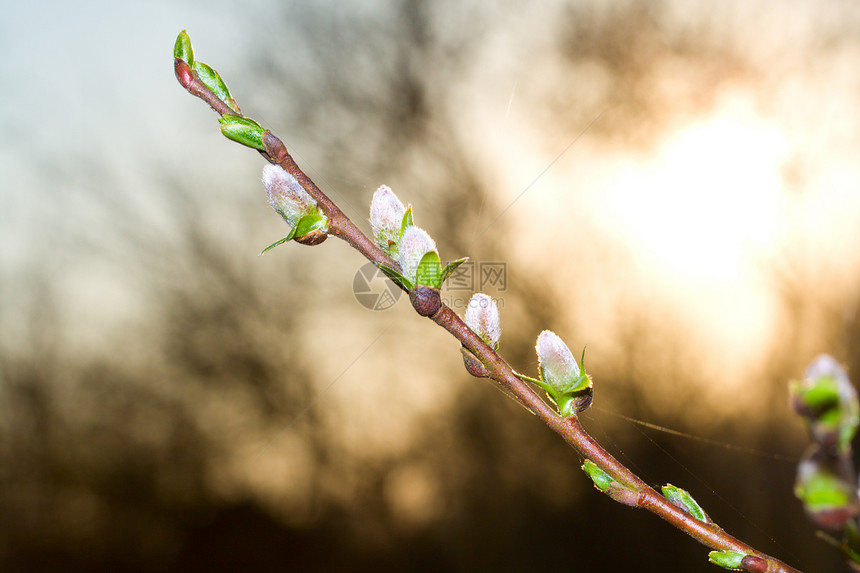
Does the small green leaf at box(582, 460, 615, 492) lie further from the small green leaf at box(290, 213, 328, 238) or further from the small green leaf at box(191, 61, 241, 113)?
the small green leaf at box(191, 61, 241, 113)

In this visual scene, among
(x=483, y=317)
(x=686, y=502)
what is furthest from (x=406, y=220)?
(x=686, y=502)

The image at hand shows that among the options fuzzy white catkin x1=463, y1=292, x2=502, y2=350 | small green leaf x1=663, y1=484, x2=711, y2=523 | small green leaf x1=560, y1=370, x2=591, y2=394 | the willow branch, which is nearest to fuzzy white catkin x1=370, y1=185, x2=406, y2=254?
the willow branch

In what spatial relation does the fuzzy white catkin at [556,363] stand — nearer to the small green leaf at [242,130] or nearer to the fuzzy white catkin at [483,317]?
the fuzzy white catkin at [483,317]

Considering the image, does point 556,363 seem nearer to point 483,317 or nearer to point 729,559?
point 483,317

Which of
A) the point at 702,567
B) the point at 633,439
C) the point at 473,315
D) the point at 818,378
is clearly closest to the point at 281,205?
the point at 473,315

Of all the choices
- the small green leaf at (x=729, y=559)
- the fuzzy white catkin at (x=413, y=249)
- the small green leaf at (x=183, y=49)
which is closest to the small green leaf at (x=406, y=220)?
the fuzzy white catkin at (x=413, y=249)

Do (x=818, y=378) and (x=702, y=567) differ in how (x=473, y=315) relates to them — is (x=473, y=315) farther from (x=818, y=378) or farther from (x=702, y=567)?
(x=702, y=567)

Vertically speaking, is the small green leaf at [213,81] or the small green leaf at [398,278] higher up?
the small green leaf at [213,81]
